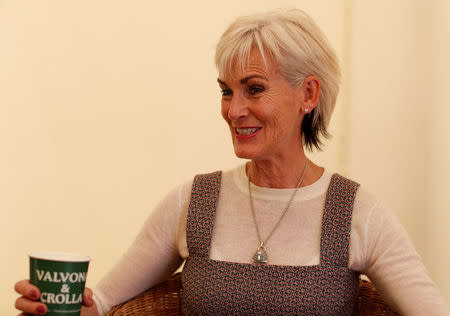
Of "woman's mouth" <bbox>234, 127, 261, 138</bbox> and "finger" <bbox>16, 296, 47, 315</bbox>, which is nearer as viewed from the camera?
"finger" <bbox>16, 296, 47, 315</bbox>

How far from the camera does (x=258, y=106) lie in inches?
57.3

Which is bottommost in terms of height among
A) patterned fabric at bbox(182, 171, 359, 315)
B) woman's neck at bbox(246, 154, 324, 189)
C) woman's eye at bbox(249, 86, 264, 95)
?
patterned fabric at bbox(182, 171, 359, 315)

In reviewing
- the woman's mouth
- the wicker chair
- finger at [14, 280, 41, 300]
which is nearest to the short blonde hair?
the woman's mouth

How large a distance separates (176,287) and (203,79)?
3.48 ft

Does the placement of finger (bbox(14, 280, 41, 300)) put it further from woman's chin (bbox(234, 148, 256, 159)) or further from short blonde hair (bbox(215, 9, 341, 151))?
short blonde hair (bbox(215, 9, 341, 151))

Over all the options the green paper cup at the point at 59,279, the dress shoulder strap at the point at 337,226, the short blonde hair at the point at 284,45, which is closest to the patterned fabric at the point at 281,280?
the dress shoulder strap at the point at 337,226

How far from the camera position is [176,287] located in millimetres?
1672

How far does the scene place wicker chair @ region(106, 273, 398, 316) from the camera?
1557 mm

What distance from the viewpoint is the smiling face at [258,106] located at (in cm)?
146

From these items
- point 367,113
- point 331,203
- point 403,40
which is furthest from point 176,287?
point 403,40

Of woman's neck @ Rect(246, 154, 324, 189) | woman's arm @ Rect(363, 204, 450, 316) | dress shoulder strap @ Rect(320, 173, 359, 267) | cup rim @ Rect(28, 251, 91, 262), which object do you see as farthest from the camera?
woman's neck @ Rect(246, 154, 324, 189)

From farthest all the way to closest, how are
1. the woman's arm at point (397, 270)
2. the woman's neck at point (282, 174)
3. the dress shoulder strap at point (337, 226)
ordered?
the woman's neck at point (282, 174) → the dress shoulder strap at point (337, 226) → the woman's arm at point (397, 270)

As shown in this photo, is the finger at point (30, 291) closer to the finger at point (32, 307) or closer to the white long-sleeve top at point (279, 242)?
the finger at point (32, 307)

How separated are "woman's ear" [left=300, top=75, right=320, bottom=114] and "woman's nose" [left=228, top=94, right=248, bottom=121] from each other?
0.54 ft
